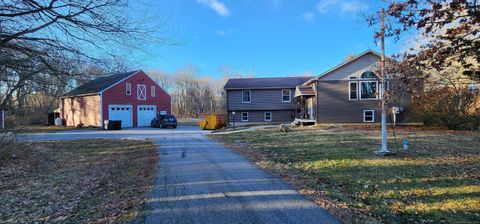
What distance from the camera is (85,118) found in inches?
1345

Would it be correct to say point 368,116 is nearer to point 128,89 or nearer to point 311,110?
point 311,110

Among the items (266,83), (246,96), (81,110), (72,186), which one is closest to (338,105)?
(266,83)

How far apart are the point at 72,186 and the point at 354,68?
20.2m

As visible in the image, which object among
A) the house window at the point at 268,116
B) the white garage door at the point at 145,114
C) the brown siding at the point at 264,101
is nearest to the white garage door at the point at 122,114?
the white garage door at the point at 145,114

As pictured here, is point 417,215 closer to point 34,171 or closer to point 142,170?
point 142,170

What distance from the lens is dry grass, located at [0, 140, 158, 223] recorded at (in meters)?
5.25

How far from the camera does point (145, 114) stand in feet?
116

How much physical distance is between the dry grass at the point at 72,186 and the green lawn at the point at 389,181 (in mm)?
3379

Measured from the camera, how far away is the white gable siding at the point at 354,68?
72.5 feet

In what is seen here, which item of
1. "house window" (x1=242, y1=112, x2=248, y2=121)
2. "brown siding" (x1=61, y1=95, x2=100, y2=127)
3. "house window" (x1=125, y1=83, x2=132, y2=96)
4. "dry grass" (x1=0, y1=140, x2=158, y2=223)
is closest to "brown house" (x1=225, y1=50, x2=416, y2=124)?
"house window" (x1=242, y1=112, x2=248, y2=121)

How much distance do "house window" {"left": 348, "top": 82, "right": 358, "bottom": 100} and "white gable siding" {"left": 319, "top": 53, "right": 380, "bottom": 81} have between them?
64 centimetres

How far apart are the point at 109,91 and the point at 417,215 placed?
1265 inches

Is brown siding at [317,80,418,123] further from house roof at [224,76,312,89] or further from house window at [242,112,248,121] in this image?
house window at [242,112,248,121]

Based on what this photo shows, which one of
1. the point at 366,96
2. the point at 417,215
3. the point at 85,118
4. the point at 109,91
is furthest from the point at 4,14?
the point at 85,118
